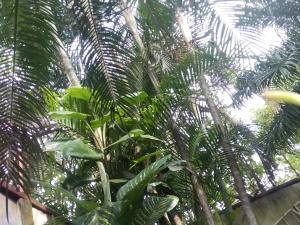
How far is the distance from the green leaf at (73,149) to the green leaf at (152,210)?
0.72 meters

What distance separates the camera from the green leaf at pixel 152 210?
412cm

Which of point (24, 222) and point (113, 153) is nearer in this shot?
point (24, 222)

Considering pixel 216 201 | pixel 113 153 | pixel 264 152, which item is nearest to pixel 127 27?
→ pixel 113 153

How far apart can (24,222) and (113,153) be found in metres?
1.39

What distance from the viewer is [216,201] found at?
5848 mm

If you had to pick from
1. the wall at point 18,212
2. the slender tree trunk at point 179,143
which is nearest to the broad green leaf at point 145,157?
the slender tree trunk at point 179,143

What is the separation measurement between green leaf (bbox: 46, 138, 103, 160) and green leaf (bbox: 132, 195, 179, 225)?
0.72 meters

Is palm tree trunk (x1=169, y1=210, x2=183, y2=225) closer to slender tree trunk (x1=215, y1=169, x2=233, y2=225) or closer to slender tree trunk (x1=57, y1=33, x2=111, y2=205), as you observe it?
slender tree trunk (x1=215, y1=169, x2=233, y2=225)

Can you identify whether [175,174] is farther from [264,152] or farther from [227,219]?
[264,152]

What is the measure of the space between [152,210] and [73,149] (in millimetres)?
947

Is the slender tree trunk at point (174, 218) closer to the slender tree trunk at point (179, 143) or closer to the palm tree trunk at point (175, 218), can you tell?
the palm tree trunk at point (175, 218)

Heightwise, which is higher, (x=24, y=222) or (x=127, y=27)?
(x=127, y=27)

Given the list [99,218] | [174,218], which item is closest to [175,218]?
[174,218]

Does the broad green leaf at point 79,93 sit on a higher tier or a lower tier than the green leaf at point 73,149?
higher
